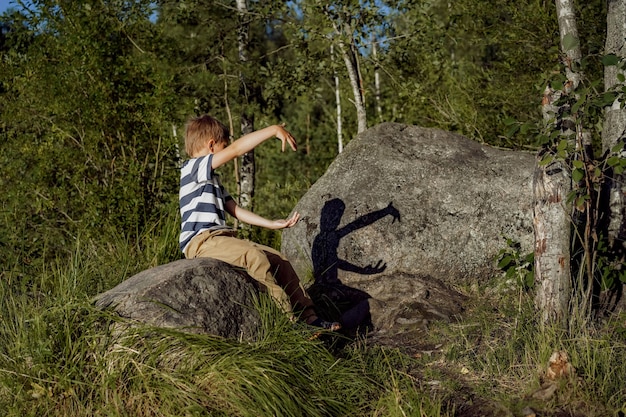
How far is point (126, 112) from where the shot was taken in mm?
8234

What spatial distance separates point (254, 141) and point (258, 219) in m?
0.72

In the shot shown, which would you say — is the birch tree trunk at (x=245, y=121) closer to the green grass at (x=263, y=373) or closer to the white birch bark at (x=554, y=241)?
the white birch bark at (x=554, y=241)

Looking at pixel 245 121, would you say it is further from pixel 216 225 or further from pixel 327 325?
pixel 327 325

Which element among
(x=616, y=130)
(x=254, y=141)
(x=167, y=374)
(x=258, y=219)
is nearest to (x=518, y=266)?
(x=616, y=130)

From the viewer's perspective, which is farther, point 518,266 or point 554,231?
point 518,266

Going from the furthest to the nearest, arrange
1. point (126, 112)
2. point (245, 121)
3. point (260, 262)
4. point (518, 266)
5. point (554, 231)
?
point (245, 121), point (126, 112), point (518, 266), point (554, 231), point (260, 262)

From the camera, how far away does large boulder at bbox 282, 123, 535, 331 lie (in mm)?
6535

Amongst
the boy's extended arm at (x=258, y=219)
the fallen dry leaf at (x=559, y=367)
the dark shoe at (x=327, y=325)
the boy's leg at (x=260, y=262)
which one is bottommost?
the fallen dry leaf at (x=559, y=367)

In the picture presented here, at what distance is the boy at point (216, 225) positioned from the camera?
5.21 meters

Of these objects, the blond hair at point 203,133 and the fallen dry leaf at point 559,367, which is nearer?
the fallen dry leaf at point 559,367


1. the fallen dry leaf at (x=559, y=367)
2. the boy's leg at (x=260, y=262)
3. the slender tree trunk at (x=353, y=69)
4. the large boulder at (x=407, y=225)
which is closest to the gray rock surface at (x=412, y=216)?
the large boulder at (x=407, y=225)

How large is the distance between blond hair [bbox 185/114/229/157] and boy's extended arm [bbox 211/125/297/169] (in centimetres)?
34

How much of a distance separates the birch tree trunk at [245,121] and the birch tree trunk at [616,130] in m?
4.91

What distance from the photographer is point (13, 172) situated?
8805 mm
